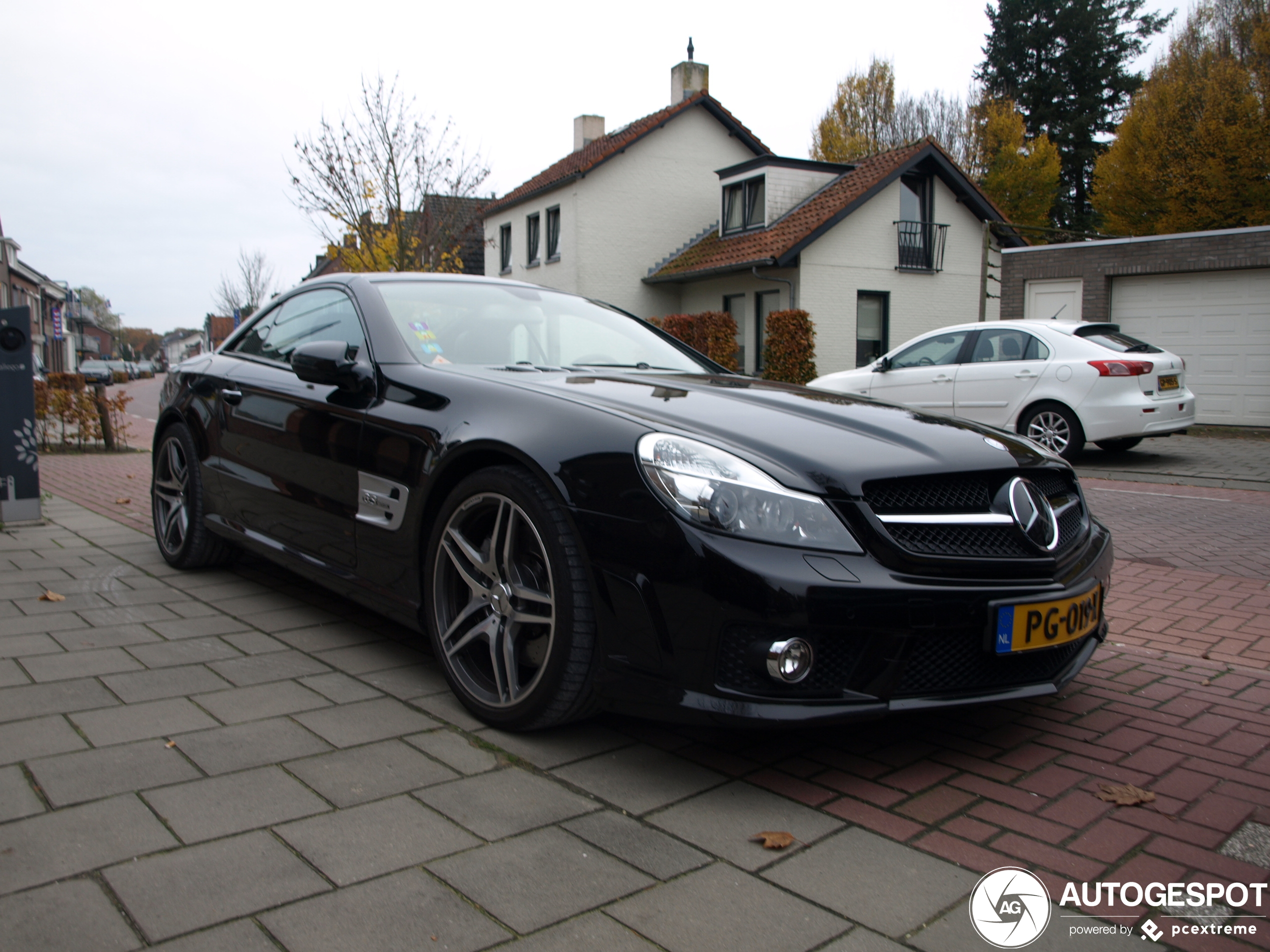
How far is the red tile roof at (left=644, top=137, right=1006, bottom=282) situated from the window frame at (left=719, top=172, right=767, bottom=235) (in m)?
0.23

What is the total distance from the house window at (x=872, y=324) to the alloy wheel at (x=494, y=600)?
23.9 metres

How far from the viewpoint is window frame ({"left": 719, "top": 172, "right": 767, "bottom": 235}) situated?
26672 millimetres

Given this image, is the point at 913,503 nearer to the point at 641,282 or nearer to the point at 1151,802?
the point at 1151,802

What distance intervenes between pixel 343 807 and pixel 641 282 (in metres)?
28.0

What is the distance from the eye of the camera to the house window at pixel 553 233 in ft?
99.1

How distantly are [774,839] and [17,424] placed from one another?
6233 mm

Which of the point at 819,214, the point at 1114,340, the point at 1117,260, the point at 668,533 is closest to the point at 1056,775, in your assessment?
the point at 668,533

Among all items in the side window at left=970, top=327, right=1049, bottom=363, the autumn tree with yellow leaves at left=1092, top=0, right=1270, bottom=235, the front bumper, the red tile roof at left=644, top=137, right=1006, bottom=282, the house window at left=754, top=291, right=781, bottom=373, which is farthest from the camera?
the autumn tree with yellow leaves at left=1092, top=0, right=1270, bottom=235

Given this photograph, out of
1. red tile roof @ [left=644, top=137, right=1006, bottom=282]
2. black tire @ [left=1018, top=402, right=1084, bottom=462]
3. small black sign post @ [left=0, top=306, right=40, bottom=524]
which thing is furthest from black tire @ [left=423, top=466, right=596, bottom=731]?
red tile roof @ [left=644, top=137, right=1006, bottom=282]

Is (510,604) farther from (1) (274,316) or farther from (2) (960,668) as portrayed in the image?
(1) (274,316)

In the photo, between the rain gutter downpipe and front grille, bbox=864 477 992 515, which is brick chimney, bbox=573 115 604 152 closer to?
the rain gutter downpipe

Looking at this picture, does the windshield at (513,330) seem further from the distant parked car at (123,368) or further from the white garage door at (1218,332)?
the distant parked car at (123,368)

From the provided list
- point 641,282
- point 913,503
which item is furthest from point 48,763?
point 641,282

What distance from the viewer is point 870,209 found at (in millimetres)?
25656
